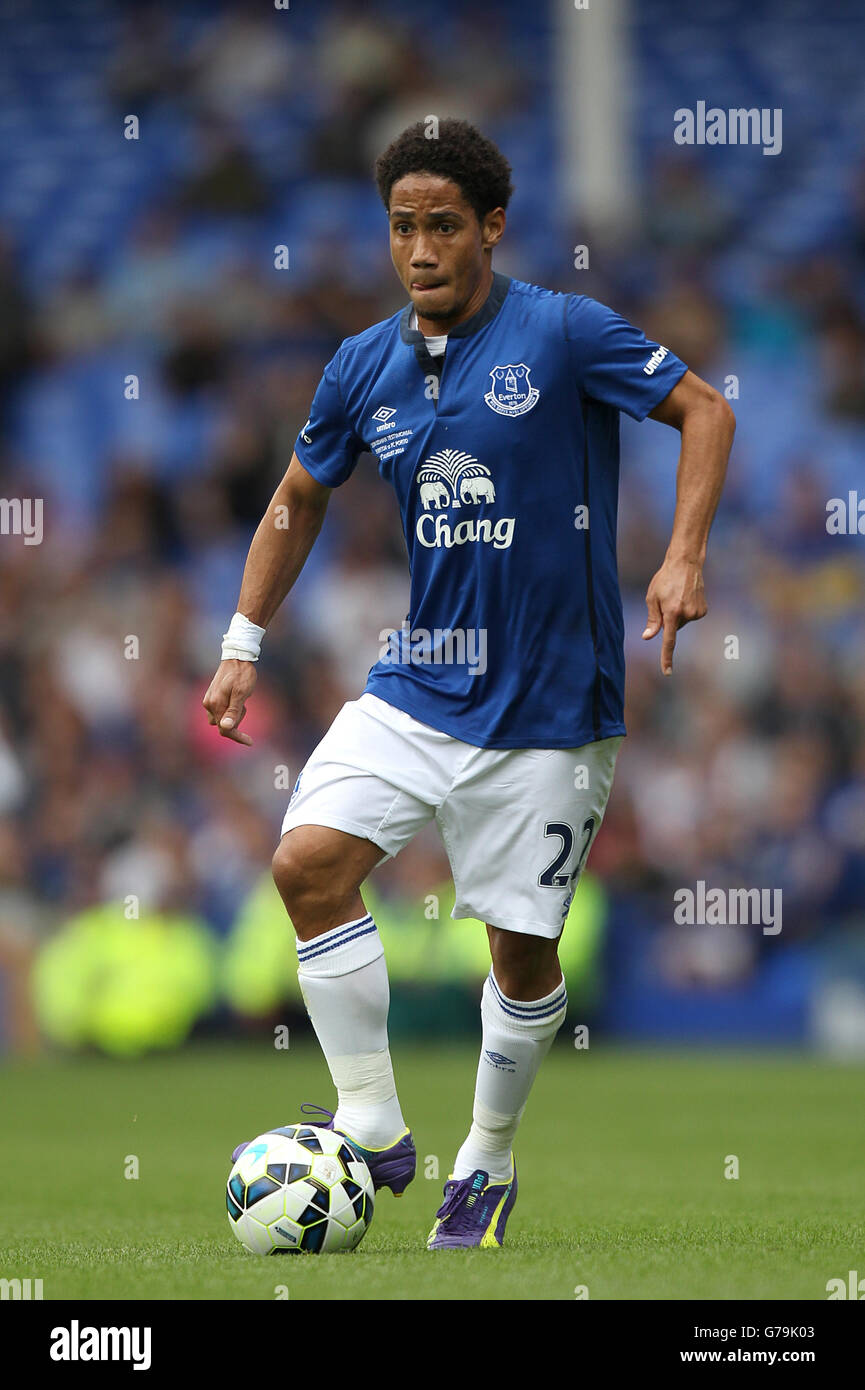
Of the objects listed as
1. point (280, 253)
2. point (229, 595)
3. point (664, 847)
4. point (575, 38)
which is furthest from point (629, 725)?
point (575, 38)

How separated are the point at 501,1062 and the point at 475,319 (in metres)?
1.91

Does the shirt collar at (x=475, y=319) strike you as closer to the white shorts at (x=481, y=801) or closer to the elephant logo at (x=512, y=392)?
the elephant logo at (x=512, y=392)

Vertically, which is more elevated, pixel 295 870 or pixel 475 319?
pixel 475 319

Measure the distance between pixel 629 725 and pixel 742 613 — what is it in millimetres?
1094

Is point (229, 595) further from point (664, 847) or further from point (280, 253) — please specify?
point (664, 847)

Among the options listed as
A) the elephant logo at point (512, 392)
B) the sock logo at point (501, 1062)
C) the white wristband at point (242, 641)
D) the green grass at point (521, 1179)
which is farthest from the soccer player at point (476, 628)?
the green grass at point (521, 1179)

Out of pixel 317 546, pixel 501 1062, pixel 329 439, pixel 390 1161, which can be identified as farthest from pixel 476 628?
pixel 317 546

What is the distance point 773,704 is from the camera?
1267 centimetres

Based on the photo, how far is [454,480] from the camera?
16.4ft

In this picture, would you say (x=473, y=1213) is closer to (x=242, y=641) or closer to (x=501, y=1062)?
(x=501, y=1062)

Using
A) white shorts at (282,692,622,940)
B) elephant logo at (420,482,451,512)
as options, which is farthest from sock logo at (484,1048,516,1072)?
elephant logo at (420,482,451,512)

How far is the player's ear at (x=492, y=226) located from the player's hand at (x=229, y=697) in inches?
48.5

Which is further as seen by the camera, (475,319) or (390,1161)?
(475,319)

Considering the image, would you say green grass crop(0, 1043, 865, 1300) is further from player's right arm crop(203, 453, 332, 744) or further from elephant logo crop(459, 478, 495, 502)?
elephant logo crop(459, 478, 495, 502)
